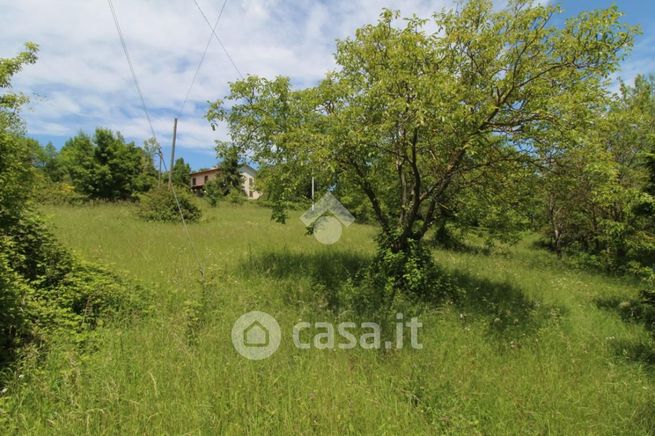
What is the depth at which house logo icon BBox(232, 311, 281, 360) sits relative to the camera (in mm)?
3848

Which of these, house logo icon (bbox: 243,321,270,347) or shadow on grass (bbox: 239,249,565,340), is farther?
shadow on grass (bbox: 239,249,565,340)

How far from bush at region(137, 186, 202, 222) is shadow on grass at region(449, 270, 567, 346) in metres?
15.0

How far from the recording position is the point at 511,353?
14.3 feet

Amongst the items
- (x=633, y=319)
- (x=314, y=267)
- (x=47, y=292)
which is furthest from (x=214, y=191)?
(x=633, y=319)

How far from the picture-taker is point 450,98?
4652 millimetres

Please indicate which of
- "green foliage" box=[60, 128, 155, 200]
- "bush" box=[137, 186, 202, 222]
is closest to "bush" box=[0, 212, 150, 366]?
"bush" box=[137, 186, 202, 222]

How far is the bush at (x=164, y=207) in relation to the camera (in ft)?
53.6

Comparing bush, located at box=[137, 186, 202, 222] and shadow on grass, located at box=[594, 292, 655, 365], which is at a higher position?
bush, located at box=[137, 186, 202, 222]

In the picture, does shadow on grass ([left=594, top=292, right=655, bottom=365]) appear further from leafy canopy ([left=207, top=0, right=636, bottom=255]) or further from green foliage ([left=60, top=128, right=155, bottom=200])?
green foliage ([left=60, top=128, right=155, bottom=200])

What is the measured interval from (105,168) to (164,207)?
777 inches

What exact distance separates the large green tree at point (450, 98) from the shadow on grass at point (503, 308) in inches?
53.0

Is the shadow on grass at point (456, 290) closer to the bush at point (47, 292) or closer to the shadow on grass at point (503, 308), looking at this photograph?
the shadow on grass at point (503, 308)

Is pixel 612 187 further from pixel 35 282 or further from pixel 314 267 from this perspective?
pixel 35 282

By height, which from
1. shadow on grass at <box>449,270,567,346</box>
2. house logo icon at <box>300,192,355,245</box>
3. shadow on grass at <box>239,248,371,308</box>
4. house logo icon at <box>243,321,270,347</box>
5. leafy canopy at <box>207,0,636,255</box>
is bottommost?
shadow on grass at <box>449,270,567,346</box>
